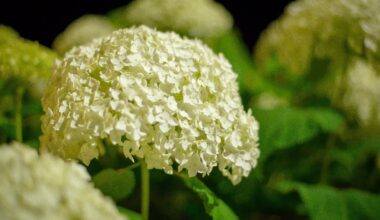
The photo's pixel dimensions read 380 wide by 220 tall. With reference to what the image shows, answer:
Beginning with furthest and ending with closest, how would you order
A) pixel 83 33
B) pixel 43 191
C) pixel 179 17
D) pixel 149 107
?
pixel 83 33
pixel 179 17
pixel 149 107
pixel 43 191

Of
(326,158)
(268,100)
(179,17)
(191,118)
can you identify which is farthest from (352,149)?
(191,118)

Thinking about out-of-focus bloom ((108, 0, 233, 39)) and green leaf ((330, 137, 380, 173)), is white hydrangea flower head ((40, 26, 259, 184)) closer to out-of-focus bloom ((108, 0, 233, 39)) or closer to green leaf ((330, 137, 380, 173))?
green leaf ((330, 137, 380, 173))

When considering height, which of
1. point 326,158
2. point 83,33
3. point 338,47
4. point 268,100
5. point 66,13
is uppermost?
point 338,47

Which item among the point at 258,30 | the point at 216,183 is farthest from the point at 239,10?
the point at 216,183

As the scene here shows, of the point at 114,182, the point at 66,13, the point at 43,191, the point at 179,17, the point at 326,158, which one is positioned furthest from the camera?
the point at 66,13

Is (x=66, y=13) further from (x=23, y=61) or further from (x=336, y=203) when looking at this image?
(x=336, y=203)

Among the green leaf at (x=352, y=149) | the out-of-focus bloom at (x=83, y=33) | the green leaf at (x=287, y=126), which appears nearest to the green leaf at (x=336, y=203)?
the green leaf at (x=287, y=126)

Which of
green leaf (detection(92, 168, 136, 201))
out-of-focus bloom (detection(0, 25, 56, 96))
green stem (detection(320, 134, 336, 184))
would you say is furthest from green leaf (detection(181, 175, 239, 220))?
green stem (detection(320, 134, 336, 184))

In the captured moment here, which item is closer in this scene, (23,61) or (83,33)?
(23,61)
